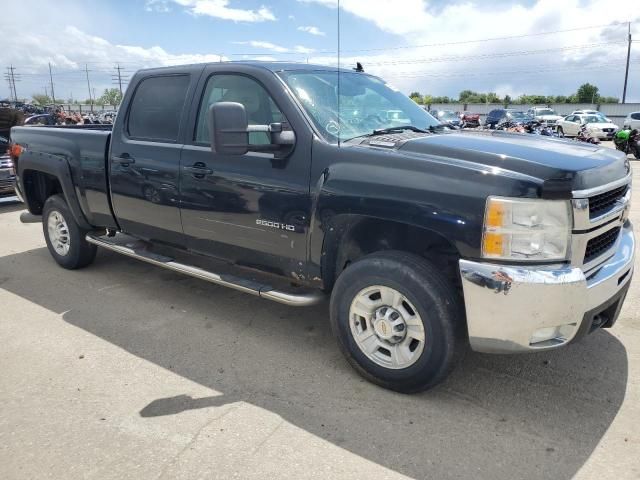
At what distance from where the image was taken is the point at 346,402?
3.13 metres

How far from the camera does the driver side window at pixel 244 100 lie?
370cm

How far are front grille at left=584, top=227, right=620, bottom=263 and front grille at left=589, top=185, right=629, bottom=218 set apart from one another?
15cm

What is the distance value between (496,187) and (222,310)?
2.73 metres

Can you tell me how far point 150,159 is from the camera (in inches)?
169

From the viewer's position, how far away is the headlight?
2.64 metres

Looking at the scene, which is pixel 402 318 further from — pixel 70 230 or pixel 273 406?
pixel 70 230

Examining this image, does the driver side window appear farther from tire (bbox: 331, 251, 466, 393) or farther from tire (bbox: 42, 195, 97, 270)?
tire (bbox: 42, 195, 97, 270)

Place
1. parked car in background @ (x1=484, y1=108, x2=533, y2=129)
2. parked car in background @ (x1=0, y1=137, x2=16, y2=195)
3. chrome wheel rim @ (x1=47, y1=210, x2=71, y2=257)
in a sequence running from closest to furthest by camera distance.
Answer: chrome wheel rim @ (x1=47, y1=210, x2=71, y2=257) < parked car in background @ (x1=0, y1=137, x2=16, y2=195) < parked car in background @ (x1=484, y1=108, x2=533, y2=129)

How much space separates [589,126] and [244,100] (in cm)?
2848

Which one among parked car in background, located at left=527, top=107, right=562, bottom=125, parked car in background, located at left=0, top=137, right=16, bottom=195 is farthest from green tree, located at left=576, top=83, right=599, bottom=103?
parked car in background, located at left=0, top=137, right=16, bottom=195

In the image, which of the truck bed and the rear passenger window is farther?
the truck bed

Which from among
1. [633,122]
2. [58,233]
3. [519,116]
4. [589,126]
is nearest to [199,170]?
[58,233]

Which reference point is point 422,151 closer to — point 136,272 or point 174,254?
point 174,254

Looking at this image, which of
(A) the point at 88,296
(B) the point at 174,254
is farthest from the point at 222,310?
(A) the point at 88,296
